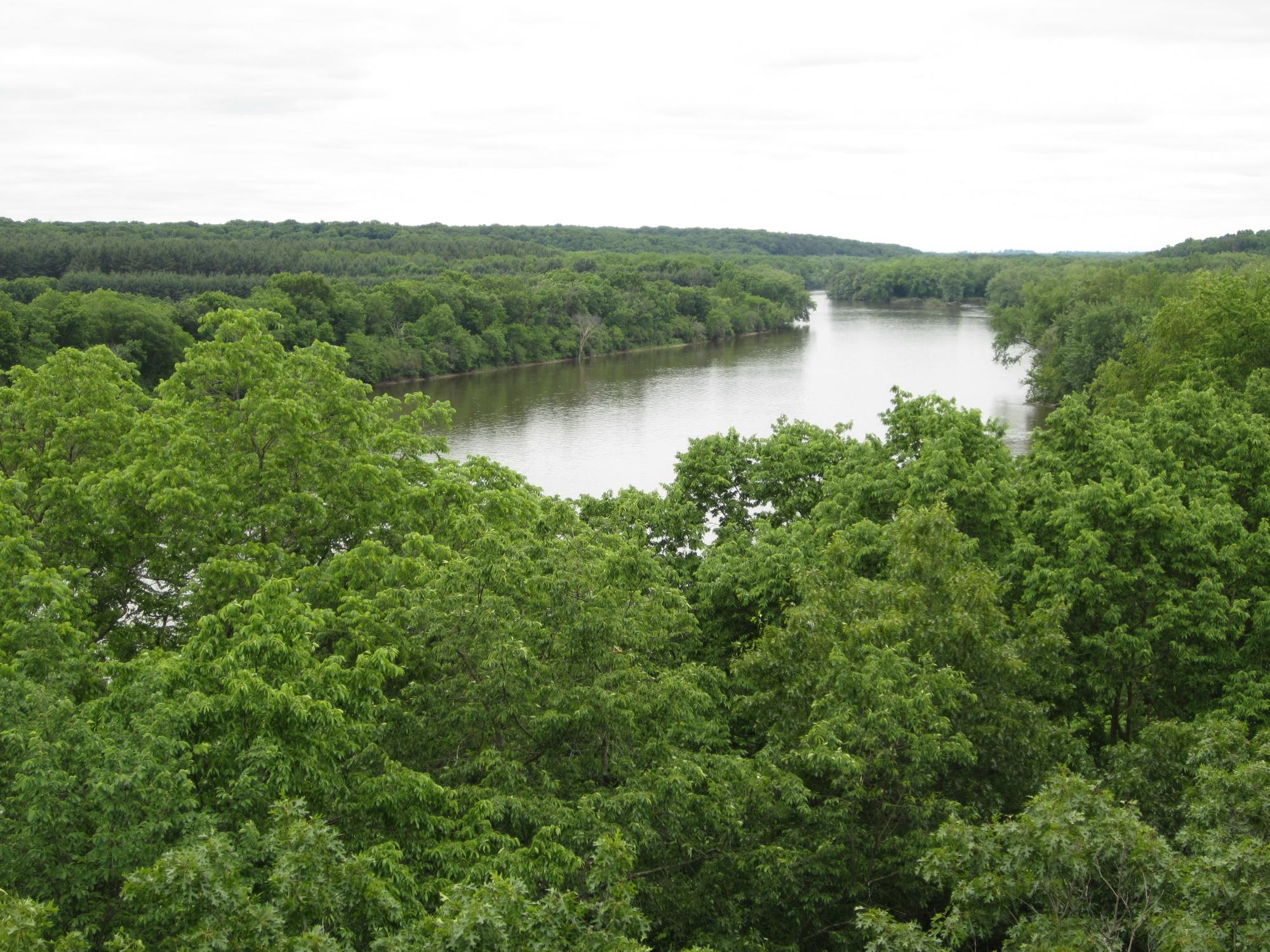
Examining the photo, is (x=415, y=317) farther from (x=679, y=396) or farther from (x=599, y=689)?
(x=599, y=689)

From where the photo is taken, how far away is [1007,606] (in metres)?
23.4

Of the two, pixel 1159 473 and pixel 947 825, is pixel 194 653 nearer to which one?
pixel 947 825

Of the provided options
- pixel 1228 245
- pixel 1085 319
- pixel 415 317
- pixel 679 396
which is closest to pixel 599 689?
pixel 1085 319

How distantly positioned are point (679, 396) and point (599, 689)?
65316 millimetres

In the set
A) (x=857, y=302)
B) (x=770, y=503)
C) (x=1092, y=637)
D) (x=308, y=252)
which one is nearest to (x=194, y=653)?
(x=1092, y=637)

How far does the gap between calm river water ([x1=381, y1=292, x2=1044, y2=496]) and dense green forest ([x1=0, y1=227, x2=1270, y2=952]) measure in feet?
60.3

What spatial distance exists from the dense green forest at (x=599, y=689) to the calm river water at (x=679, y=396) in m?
18.4

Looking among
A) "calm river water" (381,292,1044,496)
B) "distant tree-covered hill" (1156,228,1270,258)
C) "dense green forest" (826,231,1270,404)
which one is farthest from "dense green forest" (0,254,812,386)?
"distant tree-covered hill" (1156,228,1270,258)

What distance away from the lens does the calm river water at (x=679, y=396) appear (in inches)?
2271

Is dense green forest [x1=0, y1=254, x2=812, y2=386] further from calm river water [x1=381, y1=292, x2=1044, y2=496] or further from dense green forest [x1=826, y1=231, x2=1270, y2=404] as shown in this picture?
dense green forest [x1=826, y1=231, x2=1270, y2=404]

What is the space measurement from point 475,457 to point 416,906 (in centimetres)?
1334

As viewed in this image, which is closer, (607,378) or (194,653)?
(194,653)

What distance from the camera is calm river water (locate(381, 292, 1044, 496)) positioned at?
57.7 meters

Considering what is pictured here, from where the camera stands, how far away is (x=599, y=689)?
45.9ft
